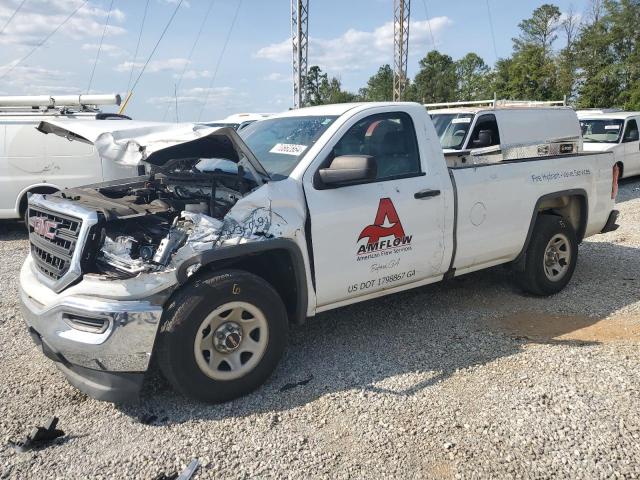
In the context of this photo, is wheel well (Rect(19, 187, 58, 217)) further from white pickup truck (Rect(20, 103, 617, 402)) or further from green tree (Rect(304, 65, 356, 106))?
green tree (Rect(304, 65, 356, 106))

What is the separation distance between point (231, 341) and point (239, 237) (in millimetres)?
674

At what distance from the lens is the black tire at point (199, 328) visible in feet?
10.8

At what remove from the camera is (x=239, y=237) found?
11.5 feet

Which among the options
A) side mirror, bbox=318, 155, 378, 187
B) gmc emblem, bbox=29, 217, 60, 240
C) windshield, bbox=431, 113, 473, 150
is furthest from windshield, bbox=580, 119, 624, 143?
gmc emblem, bbox=29, 217, 60, 240

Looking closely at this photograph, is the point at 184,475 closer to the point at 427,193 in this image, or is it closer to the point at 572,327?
the point at 427,193

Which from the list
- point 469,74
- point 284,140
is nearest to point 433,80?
point 469,74

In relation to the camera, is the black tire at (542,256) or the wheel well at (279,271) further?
the black tire at (542,256)

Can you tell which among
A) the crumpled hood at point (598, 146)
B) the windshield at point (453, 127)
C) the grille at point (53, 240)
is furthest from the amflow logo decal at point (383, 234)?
the crumpled hood at point (598, 146)

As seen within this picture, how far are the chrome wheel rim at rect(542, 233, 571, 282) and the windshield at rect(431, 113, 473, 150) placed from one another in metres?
3.88

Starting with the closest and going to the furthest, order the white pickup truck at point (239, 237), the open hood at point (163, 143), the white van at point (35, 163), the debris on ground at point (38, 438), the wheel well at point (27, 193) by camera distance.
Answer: the debris on ground at point (38, 438) < the white pickup truck at point (239, 237) < the open hood at point (163, 143) < the white van at point (35, 163) < the wheel well at point (27, 193)

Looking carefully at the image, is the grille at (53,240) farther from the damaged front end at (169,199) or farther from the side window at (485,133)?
the side window at (485,133)

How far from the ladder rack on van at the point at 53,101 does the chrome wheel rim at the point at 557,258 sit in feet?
24.0

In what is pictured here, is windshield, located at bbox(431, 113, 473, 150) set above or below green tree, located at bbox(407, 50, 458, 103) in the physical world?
below

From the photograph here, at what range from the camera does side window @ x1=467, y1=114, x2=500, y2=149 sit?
905 cm
